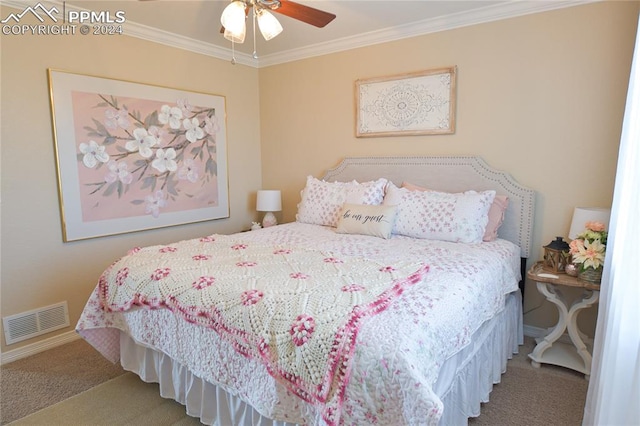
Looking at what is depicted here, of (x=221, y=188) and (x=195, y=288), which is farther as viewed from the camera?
(x=221, y=188)

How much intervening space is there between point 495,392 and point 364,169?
203 centimetres

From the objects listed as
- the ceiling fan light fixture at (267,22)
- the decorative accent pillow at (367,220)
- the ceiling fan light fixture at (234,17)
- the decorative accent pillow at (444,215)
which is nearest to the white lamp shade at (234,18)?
the ceiling fan light fixture at (234,17)

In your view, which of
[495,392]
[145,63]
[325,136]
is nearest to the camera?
[495,392]

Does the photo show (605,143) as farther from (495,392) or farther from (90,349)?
(90,349)

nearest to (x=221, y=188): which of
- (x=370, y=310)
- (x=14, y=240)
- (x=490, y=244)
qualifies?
(x=14, y=240)

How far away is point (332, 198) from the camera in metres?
3.26

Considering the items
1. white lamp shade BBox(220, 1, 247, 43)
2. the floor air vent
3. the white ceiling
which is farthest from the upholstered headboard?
the floor air vent

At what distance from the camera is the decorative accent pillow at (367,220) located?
8.98 ft

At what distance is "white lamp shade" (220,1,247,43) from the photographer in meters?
1.96

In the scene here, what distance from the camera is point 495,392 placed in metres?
2.20

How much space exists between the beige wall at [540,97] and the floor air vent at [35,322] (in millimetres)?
2777

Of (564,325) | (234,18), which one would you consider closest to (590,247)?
(564,325)

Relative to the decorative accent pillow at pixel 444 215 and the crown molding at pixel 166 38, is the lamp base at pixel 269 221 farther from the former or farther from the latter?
the crown molding at pixel 166 38

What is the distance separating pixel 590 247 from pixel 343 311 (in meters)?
1.63
